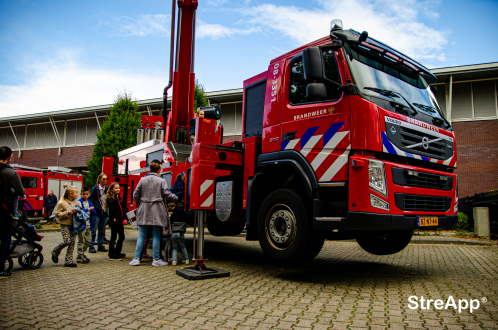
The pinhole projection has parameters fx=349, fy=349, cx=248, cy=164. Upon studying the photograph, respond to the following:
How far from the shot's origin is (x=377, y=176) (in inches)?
158

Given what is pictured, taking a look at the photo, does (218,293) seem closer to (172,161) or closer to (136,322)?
(136,322)

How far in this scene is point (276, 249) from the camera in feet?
15.4

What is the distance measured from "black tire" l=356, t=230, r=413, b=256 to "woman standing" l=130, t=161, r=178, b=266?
3.29m

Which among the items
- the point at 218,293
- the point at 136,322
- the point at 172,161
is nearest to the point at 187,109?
the point at 172,161

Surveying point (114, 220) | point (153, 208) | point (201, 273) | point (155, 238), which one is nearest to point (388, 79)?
point (201, 273)

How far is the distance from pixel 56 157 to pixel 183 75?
24.0 metres

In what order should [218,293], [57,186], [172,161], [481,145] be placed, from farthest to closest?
[57,186], [481,145], [172,161], [218,293]

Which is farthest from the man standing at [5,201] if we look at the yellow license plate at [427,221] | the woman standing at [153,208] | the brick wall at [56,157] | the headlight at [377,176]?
the brick wall at [56,157]

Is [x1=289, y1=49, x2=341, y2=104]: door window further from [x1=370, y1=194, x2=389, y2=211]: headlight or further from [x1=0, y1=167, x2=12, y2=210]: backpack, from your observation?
[x1=0, y1=167, x2=12, y2=210]: backpack

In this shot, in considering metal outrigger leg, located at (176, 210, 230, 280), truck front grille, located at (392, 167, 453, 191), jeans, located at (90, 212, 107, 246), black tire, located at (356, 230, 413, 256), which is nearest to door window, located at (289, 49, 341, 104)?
truck front grille, located at (392, 167, 453, 191)

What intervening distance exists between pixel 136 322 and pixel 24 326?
907 millimetres

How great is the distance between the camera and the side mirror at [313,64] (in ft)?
14.3

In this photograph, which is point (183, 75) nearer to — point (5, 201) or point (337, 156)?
point (5, 201)

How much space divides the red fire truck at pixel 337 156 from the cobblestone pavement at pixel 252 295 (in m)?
0.60
